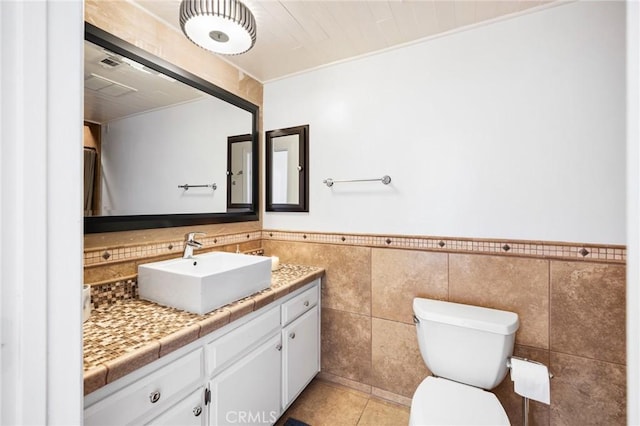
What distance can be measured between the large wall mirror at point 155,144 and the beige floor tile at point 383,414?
1.45 m

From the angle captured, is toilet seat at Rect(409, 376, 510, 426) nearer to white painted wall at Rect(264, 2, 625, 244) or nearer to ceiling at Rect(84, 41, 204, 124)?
white painted wall at Rect(264, 2, 625, 244)

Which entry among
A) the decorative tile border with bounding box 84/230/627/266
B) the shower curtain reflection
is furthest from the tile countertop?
the shower curtain reflection

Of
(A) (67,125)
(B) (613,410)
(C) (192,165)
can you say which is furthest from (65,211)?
(B) (613,410)

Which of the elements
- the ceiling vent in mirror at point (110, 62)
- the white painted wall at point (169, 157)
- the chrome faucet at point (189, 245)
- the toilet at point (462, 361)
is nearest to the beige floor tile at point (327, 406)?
the toilet at point (462, 361)

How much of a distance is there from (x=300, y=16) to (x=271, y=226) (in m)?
1.36

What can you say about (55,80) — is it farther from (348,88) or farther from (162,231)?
(348,88)

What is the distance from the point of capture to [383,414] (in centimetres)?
169

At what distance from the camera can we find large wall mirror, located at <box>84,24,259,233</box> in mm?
1256

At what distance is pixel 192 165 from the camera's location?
170 cm

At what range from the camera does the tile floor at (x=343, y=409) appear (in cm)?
164

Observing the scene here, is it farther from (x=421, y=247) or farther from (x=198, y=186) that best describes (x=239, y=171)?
(x=421, y=247)

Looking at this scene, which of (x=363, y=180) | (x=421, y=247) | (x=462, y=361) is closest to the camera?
(x=462, y=361)

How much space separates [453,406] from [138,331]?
4.14 feet

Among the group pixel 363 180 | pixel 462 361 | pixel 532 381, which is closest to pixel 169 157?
pixel 363 180
